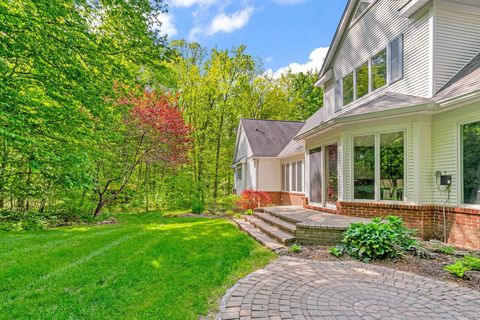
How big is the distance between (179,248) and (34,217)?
7440 millimetres

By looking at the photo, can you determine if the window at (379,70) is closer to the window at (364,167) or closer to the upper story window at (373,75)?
the upper story window at (373,75)

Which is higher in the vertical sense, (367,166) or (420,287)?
(367,166)

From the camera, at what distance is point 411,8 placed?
737cm

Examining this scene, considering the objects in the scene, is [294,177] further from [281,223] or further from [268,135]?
[281,223]

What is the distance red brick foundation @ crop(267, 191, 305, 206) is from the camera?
1346 centimetres

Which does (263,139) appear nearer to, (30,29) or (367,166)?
(367,166)

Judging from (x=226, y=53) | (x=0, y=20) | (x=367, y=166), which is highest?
(x=226, y=53)

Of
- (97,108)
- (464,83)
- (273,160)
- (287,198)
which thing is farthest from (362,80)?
(97,108)

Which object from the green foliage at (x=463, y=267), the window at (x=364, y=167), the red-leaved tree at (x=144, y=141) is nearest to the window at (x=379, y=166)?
the window at (x=364, y=167)

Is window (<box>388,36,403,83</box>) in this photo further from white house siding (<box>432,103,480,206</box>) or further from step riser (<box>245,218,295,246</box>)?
step riser (<box>245,218,295,246</box>)

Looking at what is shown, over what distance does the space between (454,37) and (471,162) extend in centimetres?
360

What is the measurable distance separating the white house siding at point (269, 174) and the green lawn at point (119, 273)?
888cm

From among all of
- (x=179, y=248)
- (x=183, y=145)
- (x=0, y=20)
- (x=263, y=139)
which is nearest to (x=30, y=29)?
(x=0, y=20)

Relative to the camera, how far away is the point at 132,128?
13773 millimetres
